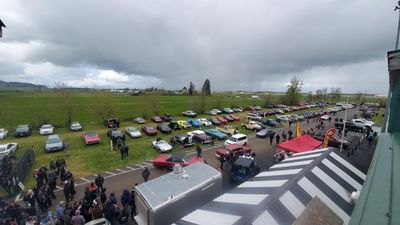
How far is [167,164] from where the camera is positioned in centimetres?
1783

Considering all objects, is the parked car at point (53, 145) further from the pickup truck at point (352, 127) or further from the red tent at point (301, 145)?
the pickup truck at point (352, 127)

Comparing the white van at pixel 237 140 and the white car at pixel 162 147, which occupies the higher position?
the white van at pixel 237 140

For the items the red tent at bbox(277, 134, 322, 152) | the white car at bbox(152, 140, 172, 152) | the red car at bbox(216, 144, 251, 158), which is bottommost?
the white car at bbox(152, 140, 172, 152)

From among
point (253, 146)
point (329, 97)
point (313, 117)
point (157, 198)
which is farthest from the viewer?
point (329, 97)

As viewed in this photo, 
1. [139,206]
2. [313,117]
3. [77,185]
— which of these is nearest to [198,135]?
[77,185]

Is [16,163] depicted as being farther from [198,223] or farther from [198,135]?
[198,135]

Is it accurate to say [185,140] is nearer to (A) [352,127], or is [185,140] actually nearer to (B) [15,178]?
(B) [15,178]

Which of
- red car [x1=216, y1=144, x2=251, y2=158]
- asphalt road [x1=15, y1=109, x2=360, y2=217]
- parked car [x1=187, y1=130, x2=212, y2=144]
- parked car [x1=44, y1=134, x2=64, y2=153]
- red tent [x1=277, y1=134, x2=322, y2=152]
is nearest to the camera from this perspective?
asphalt road [x1=15, y1=109, x2=360, y2=217]

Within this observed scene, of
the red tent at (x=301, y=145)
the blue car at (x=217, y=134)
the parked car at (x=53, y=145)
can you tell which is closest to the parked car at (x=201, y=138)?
the blue car at (x=217, y=134)

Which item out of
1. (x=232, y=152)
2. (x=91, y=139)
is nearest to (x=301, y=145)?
(x=232, y=152)

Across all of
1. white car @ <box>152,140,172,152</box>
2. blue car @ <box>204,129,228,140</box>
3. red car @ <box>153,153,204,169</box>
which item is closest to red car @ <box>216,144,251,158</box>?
red car @ <box>153,153,204,169</box>

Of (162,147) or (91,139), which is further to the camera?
(91,139)

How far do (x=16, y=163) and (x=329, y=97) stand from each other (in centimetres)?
12553

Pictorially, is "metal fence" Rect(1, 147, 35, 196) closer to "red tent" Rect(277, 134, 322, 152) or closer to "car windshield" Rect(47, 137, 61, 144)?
"car windshield" Rect(47, 137, 61, 144)
